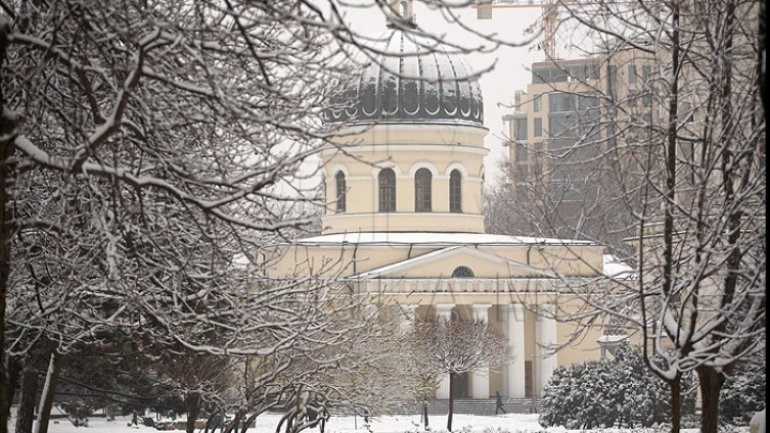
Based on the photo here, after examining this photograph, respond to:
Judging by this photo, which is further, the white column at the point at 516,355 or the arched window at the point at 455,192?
the arched window at the point at 455,192

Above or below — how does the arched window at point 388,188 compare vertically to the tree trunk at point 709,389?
above

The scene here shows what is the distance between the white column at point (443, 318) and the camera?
53647 mm

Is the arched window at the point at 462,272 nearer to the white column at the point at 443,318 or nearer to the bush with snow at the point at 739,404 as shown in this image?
the white column at the point at 443,318

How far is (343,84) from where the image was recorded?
12.2 metres

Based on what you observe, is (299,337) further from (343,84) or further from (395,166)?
(395,166)

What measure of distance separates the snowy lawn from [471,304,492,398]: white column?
5.44 meters

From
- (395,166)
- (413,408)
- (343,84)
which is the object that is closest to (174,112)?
(343,84)

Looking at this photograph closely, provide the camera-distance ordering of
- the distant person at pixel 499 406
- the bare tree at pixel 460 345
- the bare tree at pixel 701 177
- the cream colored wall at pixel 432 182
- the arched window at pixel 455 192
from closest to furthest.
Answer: the bare tree at pixel 701 177, the bare tree at pixel 460 345, the distant person at pixel 499 406, the cream colored wall at pixel 432 182, the arched window at pixel 455 192

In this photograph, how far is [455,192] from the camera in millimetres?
58406

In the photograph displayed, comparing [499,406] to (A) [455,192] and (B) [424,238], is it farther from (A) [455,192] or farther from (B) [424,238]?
(A) [455,192]

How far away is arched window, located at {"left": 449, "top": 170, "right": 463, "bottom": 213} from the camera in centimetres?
5819

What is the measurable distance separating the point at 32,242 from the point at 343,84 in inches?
110

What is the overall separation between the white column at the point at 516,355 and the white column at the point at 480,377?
942mm

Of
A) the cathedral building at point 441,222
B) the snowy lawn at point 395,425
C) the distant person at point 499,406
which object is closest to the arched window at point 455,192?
the cathedral building at point 441,222
